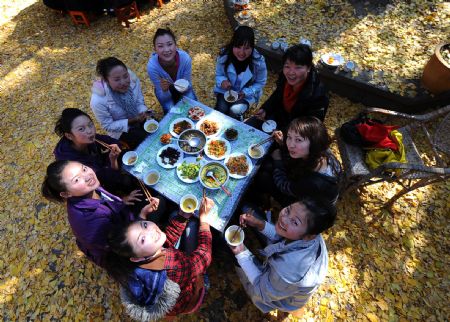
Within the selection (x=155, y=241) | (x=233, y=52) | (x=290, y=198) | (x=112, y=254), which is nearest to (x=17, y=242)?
(x=112, y=254)

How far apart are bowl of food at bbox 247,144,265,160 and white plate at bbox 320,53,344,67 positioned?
3.09 m

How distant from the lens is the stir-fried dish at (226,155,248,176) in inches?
133

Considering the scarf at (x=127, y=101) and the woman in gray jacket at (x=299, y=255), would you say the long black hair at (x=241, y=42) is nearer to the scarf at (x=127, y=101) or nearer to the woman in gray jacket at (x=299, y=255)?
the scarf at (x=127, y=101)

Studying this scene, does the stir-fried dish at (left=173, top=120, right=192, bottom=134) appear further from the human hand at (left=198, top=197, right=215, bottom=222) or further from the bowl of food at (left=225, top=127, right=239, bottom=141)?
the human hand at (left=198, top=197, right=215, bottom=222)

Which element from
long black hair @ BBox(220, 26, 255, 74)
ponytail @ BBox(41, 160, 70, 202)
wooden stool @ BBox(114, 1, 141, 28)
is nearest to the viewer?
ponytail @ BBox(41, 160, 70, 202)

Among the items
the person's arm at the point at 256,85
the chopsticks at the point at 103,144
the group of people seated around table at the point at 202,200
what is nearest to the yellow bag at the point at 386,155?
the group of people seated around table at the point at 202,200

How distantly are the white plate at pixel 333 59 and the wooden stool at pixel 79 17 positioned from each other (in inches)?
261

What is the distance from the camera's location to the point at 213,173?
3.38m

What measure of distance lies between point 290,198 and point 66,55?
698 centimetres

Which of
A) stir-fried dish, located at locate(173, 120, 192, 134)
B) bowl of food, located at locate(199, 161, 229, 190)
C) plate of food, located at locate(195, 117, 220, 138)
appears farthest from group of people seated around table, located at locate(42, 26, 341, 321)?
stir-fried dish, located at locate(173, 120, 192, 134)

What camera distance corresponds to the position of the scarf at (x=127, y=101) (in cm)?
411

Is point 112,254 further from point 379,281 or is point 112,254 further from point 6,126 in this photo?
point 6,126

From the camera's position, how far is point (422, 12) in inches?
245

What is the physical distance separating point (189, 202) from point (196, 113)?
1533mm
